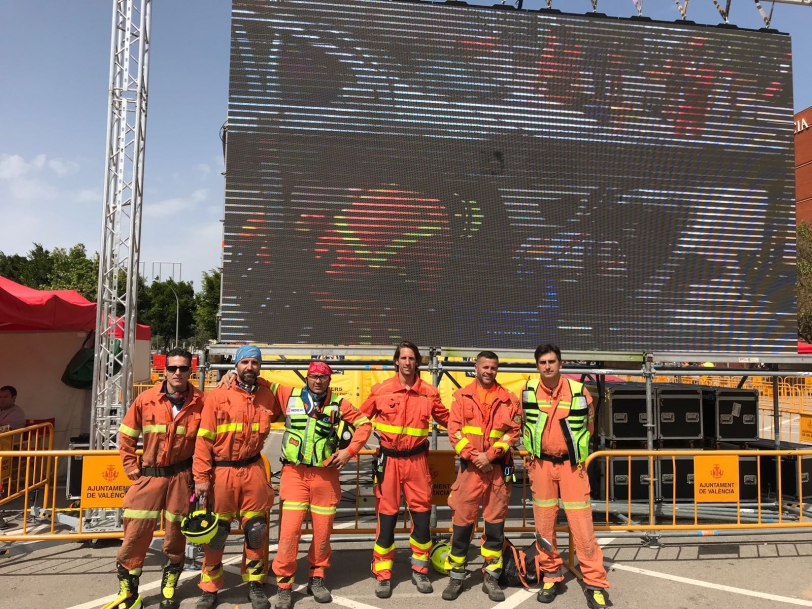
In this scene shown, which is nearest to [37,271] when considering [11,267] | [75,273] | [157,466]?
[11,267]

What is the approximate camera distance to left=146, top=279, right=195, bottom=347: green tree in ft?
160

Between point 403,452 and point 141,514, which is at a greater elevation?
point 403,452

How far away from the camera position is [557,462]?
14.6ft

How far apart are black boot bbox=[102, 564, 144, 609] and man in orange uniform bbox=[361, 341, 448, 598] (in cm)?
182

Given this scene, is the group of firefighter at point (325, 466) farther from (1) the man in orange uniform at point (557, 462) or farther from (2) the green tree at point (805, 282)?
(2) the green tree at point (805, 282)

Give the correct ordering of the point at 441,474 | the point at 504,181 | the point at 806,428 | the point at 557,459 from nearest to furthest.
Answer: the point at 557,459 → the point at 441,474 → the point at 504,181 → the point at 806,428

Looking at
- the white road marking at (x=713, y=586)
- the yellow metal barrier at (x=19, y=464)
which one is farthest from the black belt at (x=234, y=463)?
the white road marking at (x=713, y=586)

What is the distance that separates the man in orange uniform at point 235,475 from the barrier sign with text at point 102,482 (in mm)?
1614

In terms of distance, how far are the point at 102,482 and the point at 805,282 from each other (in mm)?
29715

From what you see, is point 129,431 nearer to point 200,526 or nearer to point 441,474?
point 200,526

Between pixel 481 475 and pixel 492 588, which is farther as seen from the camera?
pixel 481 475

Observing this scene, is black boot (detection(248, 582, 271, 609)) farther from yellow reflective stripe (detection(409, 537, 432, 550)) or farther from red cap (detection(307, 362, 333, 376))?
red cap (detection(307, 362, 333, 376))

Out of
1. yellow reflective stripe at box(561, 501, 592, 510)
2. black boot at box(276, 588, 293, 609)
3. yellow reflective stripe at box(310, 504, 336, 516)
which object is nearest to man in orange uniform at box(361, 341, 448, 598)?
yellow reflective stripe at box(310, 504, 336, 516)

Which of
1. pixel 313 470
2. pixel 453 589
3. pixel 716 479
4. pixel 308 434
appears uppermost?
pixel 308 434
